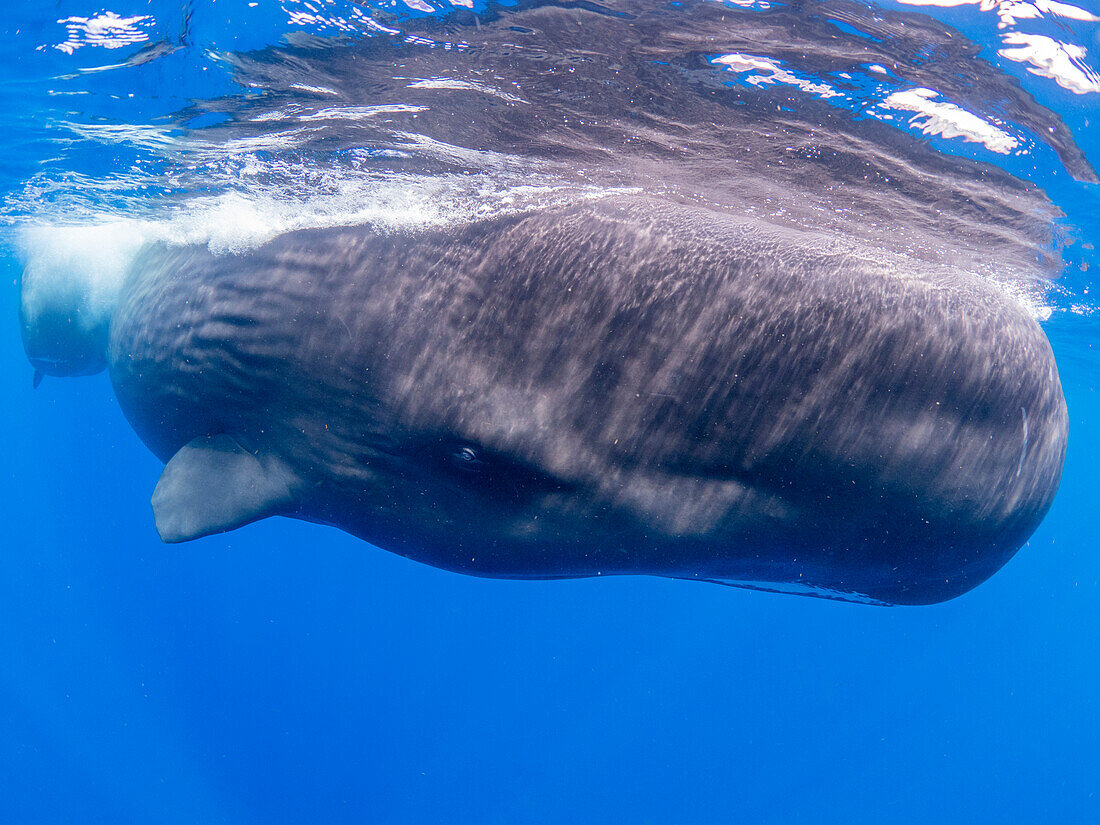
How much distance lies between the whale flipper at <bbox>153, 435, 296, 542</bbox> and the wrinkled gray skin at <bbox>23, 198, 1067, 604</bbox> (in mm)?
21

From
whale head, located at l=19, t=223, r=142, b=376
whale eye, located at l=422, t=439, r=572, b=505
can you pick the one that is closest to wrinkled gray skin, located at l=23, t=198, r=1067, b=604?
whale eye, located at l=422, t=439, r=572, b=505

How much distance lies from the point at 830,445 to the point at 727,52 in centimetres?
287

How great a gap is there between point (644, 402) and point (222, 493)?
8.58ft

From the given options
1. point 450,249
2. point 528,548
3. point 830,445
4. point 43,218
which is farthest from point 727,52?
point 43,218

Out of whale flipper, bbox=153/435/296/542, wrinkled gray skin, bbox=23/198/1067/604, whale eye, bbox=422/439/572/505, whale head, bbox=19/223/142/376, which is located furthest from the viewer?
whale head, bbox=19/223/142/376

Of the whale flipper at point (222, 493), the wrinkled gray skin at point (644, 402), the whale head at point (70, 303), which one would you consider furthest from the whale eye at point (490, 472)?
the whale head at point (70, 303)

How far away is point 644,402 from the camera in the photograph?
323 centimetres

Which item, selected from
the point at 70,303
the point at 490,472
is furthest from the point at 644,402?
the point at 70,303

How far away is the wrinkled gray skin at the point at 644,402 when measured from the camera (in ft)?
10.1

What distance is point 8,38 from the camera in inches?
214

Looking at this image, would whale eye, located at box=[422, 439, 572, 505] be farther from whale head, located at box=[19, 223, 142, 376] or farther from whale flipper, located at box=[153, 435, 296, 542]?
whale head, located at box=[19, 223, 142, 376]

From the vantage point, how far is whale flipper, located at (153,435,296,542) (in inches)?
157

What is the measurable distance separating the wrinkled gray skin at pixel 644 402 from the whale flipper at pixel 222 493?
0.07 feet

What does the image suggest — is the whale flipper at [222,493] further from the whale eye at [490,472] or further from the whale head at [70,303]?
the whale head at [70,303]
